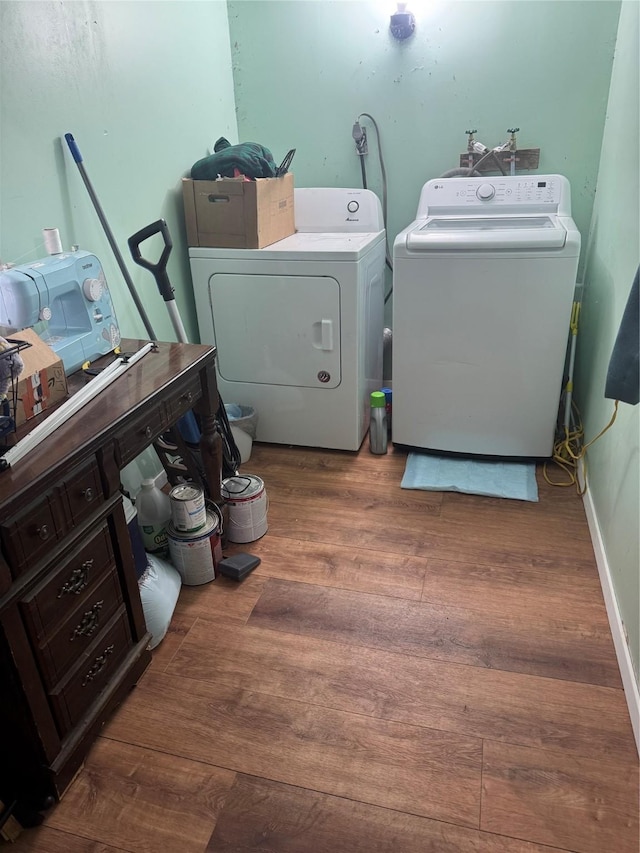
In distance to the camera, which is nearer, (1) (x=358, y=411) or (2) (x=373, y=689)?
(2) (x=373, y=689)

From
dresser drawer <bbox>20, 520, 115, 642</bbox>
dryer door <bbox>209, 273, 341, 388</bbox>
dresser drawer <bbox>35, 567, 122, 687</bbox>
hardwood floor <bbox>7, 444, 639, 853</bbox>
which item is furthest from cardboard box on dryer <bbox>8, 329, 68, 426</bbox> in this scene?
dryer door <bbox>209, 273, 341, 388</bbox>

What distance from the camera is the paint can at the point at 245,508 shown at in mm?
2074

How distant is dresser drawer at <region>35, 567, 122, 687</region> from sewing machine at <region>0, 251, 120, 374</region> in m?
0.56

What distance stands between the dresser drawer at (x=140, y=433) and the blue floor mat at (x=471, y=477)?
1.18 metres

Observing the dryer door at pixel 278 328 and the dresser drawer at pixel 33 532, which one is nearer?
the dresser drawer at pixel 33 532

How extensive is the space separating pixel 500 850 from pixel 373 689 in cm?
45

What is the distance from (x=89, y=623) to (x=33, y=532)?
0.33 m

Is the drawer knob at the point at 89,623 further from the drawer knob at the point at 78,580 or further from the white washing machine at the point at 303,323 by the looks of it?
the white washing machine at the point at 303,323

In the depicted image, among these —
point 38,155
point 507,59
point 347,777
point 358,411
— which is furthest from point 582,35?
point 347,777

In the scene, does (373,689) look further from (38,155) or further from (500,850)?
(38,155)

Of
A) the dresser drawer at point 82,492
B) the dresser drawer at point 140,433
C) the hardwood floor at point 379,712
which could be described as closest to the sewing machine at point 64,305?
the dresser drawer at point 140,433

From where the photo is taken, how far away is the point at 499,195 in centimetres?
262

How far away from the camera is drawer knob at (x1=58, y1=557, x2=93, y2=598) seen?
1.25m

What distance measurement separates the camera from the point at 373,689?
154 centimetres
